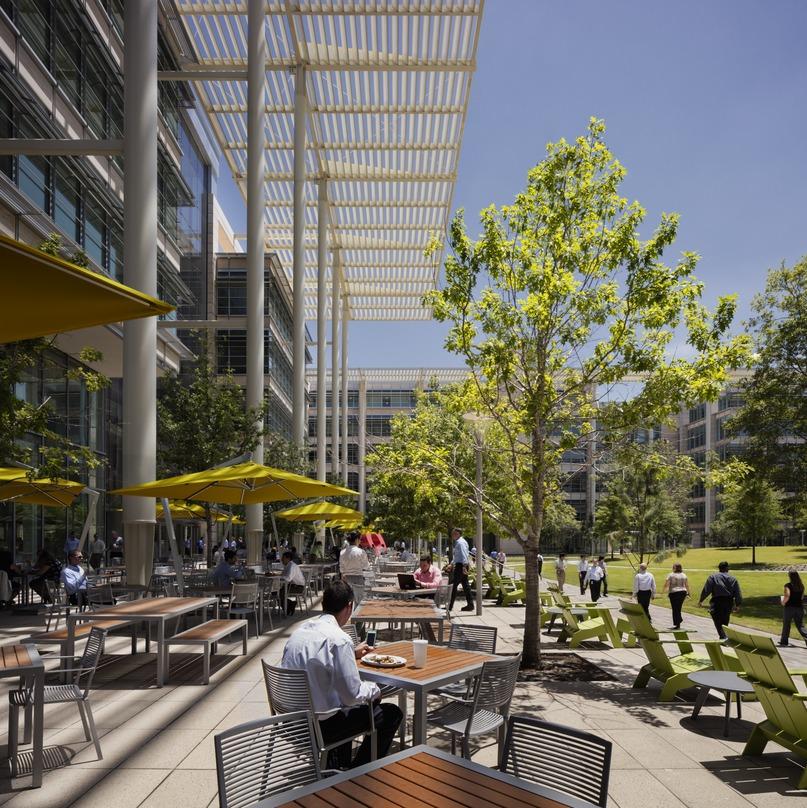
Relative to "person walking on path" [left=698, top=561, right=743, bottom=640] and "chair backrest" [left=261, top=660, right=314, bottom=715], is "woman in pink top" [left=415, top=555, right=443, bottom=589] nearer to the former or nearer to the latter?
"person walking on path" [left=698, top=561, right=743, bottom=640]

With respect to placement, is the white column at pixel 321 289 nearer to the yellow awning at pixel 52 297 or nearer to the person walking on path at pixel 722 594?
the person walking on path at pixel 722 594

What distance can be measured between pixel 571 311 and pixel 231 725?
23.7 ft

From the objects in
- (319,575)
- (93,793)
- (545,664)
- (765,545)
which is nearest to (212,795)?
(93,793)

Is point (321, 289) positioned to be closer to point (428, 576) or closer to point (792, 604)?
point (428, 576)

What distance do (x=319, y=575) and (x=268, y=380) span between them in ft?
81.9

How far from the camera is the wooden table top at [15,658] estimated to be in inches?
248

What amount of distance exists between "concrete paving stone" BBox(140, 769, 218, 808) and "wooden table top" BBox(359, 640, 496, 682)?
1.47 metres

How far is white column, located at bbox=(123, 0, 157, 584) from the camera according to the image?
597 inches

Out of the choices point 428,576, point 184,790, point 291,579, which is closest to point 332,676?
point 184,790

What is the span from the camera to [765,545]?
93.2 meters

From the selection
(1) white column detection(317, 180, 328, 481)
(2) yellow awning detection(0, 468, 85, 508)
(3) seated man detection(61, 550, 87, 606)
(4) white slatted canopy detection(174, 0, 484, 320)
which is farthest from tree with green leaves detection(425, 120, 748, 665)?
(1) white column detection(317, 180, 328, 481)

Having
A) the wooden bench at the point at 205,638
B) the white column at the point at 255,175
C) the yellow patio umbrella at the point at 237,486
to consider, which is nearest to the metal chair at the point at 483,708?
the wooden bench at the point at 205,638

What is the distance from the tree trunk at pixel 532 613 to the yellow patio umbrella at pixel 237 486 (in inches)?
199

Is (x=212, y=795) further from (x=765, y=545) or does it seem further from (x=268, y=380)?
(x=765, y=545)
